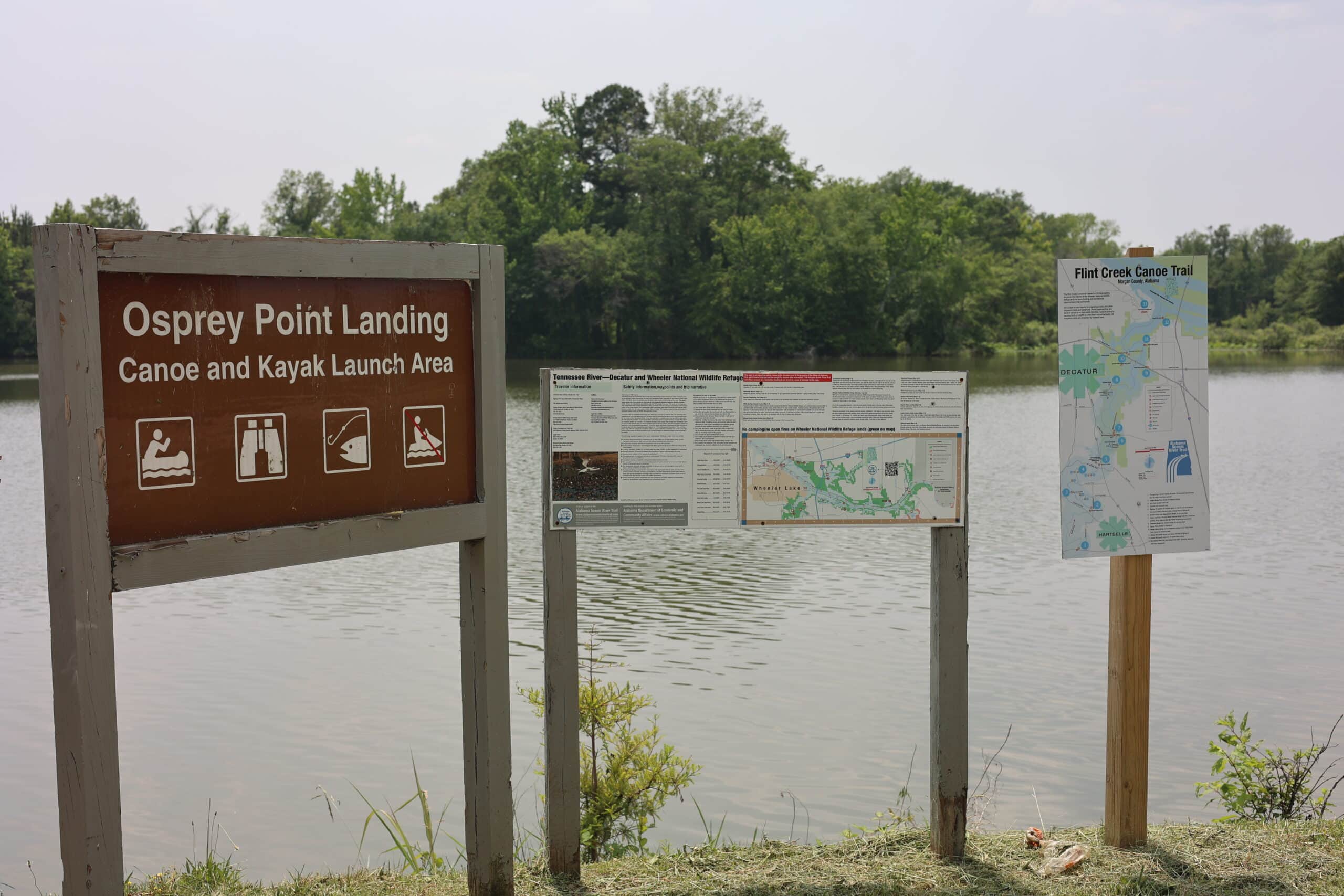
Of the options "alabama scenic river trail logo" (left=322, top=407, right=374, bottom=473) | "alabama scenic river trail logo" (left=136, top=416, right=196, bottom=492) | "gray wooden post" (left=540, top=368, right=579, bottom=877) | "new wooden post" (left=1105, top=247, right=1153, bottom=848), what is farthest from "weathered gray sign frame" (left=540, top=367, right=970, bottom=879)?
"alabama scenic river trail logo" (left=136, top=416, right=196, bottom=492)

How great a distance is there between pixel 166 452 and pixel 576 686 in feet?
5.17

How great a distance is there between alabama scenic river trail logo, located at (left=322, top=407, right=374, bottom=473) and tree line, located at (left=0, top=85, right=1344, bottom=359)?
5597 centimetres

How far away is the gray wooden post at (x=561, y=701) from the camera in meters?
3.82

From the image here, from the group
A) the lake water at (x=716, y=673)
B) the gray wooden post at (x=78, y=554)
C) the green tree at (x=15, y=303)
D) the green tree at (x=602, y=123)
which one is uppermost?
the green tree at (x=602, y=123)

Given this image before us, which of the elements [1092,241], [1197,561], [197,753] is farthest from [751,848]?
[1092,241]

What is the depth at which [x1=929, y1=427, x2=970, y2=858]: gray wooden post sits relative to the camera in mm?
4008

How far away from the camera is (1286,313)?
8406cm

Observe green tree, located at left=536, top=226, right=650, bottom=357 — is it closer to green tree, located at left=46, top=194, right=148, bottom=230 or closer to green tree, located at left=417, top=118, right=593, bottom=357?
green tree, located at left=417, top=118, right=593, bottom=357

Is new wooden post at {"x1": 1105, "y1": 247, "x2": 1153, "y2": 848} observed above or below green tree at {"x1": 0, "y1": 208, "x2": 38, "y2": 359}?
below

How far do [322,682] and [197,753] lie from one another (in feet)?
5.02

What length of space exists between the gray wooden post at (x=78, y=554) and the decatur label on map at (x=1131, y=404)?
10.3 ft

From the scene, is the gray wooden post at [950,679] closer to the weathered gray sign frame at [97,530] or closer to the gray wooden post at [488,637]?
the gray wooden post at [488,637]

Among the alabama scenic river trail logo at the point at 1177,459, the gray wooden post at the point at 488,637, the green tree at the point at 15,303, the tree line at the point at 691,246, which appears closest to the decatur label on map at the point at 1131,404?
the alabama scenic river trail logo at the point at 1177,459

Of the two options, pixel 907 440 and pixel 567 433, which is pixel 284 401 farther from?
pixel 907 440
